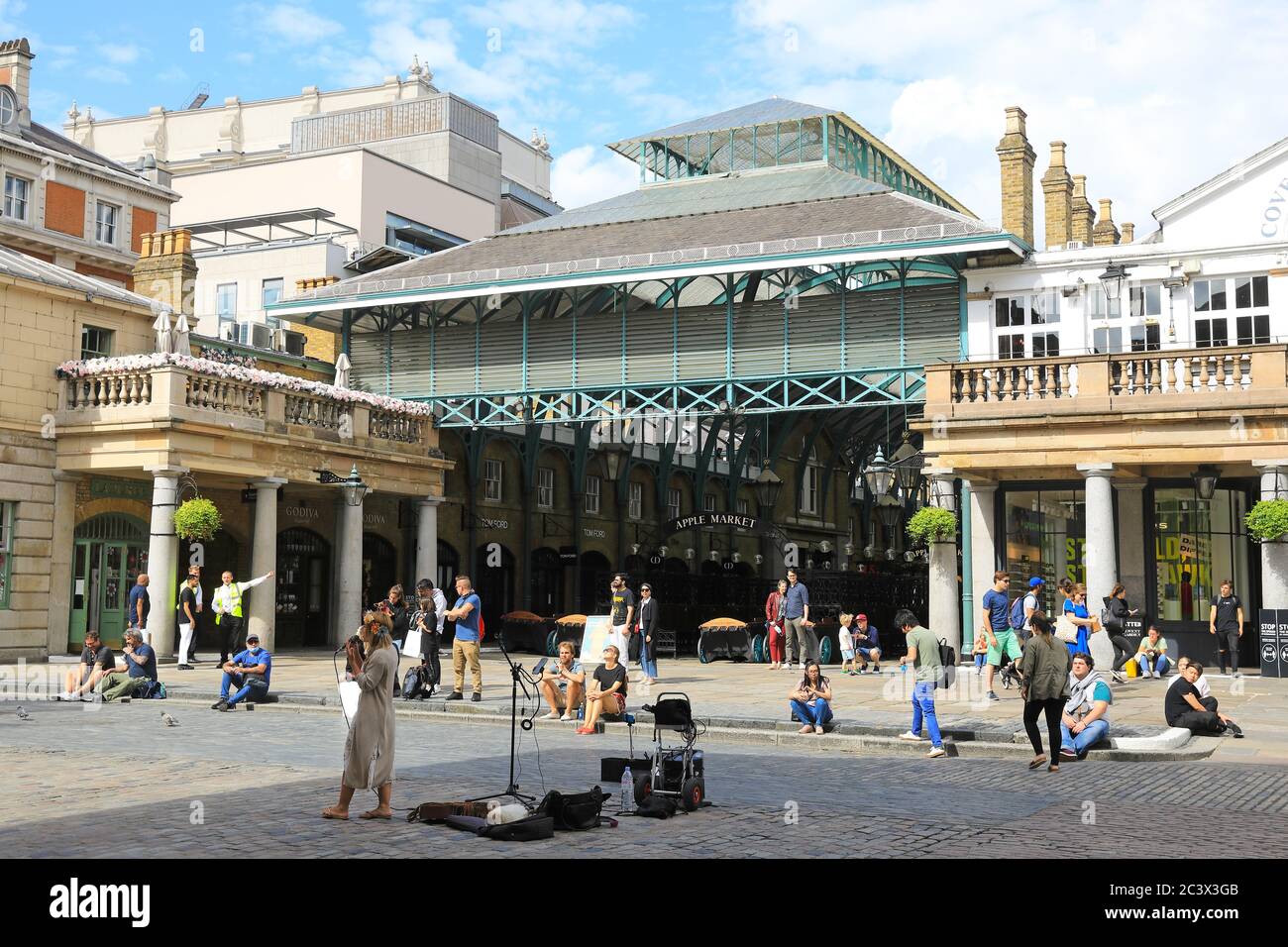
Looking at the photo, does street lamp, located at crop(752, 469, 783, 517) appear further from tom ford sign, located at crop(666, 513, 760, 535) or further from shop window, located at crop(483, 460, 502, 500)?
shop window, located at crop(483, 460, 502, 500)

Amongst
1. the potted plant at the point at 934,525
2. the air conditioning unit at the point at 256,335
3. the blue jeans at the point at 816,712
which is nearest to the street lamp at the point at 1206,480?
the potted plant at the point at 934,525

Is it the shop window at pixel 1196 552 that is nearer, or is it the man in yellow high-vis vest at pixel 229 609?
the man in yellow high-vis vest at pixel 229 609

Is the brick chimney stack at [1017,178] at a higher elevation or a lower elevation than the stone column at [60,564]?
higher

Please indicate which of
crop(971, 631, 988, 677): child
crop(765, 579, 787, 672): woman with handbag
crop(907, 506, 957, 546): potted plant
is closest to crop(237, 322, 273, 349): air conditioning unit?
crop(765, 579, 787, 672): woman with handbag

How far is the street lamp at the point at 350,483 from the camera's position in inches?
1160

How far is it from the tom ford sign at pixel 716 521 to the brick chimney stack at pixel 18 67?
1173 inches

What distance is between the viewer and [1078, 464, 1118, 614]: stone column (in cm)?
2420

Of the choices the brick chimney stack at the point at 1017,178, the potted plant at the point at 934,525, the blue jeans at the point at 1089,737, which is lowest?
the blue jeans at the point at 1089,737

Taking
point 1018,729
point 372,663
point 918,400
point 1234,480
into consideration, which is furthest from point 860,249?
point 372,663

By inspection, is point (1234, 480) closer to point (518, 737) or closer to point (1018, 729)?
point (1018, 729)

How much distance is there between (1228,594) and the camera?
891 inches

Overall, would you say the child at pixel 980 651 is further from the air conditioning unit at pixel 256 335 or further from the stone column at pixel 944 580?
the air conditioning unit at pixel 256 335

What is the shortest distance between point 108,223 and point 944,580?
34.4 m

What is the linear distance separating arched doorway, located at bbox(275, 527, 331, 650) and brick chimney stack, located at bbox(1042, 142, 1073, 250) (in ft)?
65.8
